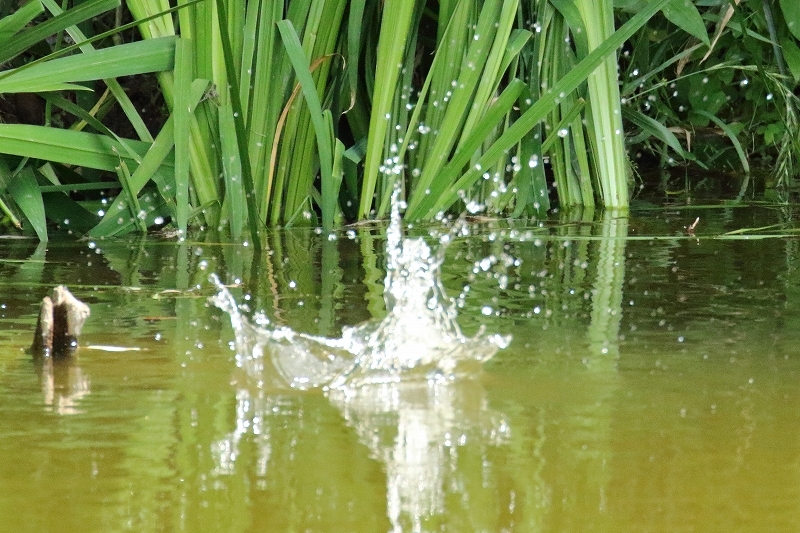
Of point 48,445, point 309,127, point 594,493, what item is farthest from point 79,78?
point 594,493

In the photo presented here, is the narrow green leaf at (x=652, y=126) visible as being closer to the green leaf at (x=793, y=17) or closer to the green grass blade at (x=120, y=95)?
the green leaf at (x=793, y=17)

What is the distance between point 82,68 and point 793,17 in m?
2.55

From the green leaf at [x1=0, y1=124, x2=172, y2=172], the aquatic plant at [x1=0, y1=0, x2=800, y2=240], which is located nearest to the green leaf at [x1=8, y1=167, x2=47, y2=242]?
the aquatic plant at [x1=0, y1=0, x2=800, y2=240]

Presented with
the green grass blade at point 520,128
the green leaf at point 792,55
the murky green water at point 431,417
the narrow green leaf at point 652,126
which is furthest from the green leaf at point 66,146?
the green leaf at point 792,55

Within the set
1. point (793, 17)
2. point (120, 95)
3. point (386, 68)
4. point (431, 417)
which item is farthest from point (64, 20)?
point (793, 17)

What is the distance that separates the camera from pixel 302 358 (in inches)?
68.9

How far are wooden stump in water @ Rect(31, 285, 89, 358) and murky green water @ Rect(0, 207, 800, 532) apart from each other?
0.03 metres

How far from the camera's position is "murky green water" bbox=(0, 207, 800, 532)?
1137mm

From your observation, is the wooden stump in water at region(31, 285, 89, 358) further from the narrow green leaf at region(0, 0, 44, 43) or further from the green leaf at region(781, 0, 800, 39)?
the green leaf at region(781, 0, 800, 39)

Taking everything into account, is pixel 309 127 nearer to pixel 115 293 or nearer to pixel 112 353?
pixel 115 293

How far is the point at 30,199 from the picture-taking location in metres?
2.92

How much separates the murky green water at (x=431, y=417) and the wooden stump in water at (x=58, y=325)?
0.03m

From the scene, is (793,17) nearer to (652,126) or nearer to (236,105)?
(652,126)

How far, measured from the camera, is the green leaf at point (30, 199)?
290 centimetres
